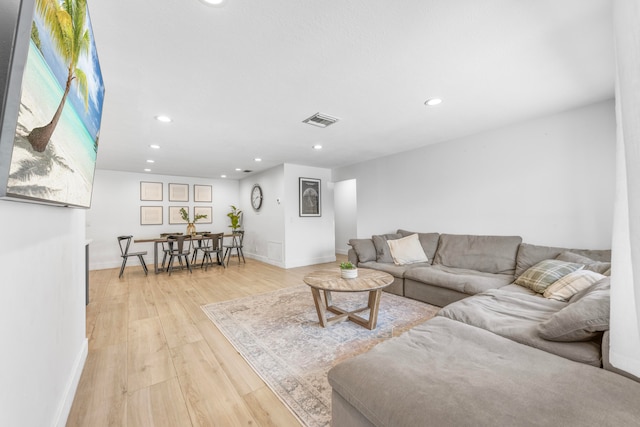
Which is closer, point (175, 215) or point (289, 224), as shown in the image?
point (289, 224)

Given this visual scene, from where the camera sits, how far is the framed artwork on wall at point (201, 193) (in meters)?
7.00

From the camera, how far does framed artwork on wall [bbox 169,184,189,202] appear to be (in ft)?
21.9

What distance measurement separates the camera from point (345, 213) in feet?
26.0

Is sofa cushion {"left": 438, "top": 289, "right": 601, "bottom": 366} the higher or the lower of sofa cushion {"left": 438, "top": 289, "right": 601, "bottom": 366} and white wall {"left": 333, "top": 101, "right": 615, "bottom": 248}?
the lower

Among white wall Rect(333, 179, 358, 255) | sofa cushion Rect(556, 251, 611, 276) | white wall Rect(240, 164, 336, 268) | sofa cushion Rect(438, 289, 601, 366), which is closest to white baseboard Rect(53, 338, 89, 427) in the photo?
sofa cushion Rect(438, 289, 601, 366)

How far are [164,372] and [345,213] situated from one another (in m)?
6.42

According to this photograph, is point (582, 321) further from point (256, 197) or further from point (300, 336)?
point (256, 197)

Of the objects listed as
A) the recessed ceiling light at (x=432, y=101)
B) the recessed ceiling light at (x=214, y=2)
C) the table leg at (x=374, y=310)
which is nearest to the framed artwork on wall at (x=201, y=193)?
the table leg at (x=374, y=310)

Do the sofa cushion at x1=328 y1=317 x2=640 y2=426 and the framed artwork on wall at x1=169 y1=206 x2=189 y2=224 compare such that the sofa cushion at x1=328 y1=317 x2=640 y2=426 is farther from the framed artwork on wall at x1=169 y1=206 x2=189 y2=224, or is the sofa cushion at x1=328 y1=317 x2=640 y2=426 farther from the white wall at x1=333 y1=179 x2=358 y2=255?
the framed artwork on wall at x1=169 y1=206 x2=189 y2=224

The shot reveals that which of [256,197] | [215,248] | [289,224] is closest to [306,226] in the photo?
[289,224]

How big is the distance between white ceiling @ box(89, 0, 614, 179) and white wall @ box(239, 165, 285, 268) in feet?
8.09

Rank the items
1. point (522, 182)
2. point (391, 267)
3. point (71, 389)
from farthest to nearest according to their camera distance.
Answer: point (391, 267)
point (522, 182)
point (71, 389)

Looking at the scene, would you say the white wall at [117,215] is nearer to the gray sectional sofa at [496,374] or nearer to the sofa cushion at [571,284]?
the gray sectional sofa at [496,374]

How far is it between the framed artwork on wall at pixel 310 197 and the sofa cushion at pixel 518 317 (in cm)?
411
